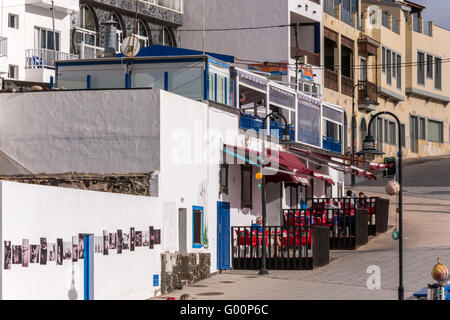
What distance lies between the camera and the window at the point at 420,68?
69.0 m

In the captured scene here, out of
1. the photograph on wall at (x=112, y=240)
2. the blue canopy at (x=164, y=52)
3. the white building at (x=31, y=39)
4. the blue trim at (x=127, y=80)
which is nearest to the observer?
the photograph on wall at (x=112, y=240)

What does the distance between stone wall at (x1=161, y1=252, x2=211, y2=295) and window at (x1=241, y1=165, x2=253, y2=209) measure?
4945 mm

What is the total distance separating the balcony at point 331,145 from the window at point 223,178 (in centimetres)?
1390

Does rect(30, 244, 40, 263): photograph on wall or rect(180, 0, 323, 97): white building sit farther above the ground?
rect(180, 0, 323, 97): white building

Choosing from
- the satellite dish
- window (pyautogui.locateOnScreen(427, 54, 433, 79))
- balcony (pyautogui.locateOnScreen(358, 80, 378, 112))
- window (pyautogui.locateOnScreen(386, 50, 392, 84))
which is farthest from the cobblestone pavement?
window (pyautogui.locateOnScreen(427, 54, 433, 79))

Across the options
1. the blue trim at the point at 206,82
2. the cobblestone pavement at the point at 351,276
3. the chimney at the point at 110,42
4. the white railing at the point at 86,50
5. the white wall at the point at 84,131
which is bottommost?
the cobblestone pavement at the point at 351,276

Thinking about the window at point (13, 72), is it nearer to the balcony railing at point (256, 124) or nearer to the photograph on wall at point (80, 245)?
the balcony railing at point (256, 124)

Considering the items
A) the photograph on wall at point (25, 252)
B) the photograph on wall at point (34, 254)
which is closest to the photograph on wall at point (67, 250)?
the photograph on wall at point (34, 254)

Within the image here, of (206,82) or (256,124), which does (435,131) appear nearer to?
(256,124)

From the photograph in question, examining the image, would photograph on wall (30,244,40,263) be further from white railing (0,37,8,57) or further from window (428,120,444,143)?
window (428,120,444,143)

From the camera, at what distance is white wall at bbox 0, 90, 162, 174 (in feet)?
82.8

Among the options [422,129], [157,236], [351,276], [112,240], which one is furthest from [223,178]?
[422,129]
